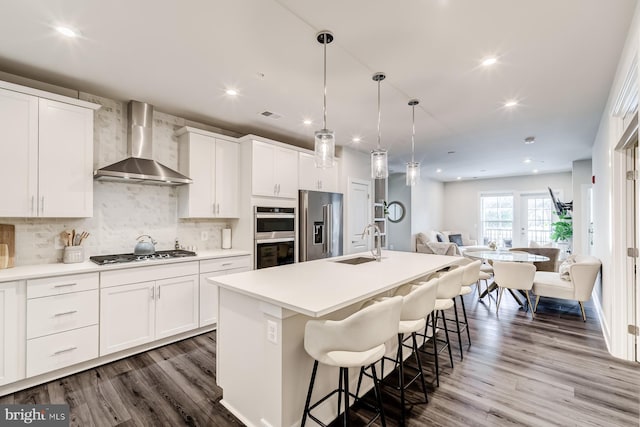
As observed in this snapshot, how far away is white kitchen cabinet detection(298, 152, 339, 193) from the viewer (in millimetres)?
4449

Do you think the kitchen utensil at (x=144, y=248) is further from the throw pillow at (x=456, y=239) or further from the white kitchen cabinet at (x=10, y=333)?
the throw pillow at (x=456, y=239)

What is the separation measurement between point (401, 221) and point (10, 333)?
7.86 metres

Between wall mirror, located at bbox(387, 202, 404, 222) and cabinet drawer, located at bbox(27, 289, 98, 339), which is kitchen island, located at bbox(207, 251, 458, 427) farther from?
wall mirror, located at bbox(387, 202, 404, 222)

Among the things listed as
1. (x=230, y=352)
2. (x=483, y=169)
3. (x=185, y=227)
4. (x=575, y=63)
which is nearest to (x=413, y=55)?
(x=575, y=63)

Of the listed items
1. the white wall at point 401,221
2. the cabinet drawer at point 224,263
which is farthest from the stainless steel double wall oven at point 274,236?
the white wall at point 401,221

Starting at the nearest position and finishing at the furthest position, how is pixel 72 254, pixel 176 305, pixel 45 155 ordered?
pixel 45 155
pixel 72 254
pixel 176 305

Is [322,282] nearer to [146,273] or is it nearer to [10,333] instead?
[146,273]

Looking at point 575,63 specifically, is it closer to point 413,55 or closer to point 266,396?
point 413,55

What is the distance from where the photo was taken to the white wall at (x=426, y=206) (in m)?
8.45

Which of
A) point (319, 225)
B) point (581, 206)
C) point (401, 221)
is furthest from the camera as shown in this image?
point (401, 221)

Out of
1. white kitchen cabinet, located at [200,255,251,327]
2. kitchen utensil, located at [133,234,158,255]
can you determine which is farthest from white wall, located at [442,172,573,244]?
kitchen utensil, located at [133,234,158,255]

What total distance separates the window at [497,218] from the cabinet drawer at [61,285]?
9861 mm

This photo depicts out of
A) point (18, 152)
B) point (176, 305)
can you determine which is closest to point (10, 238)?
point (18, 152)

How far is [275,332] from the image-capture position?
169 cm
